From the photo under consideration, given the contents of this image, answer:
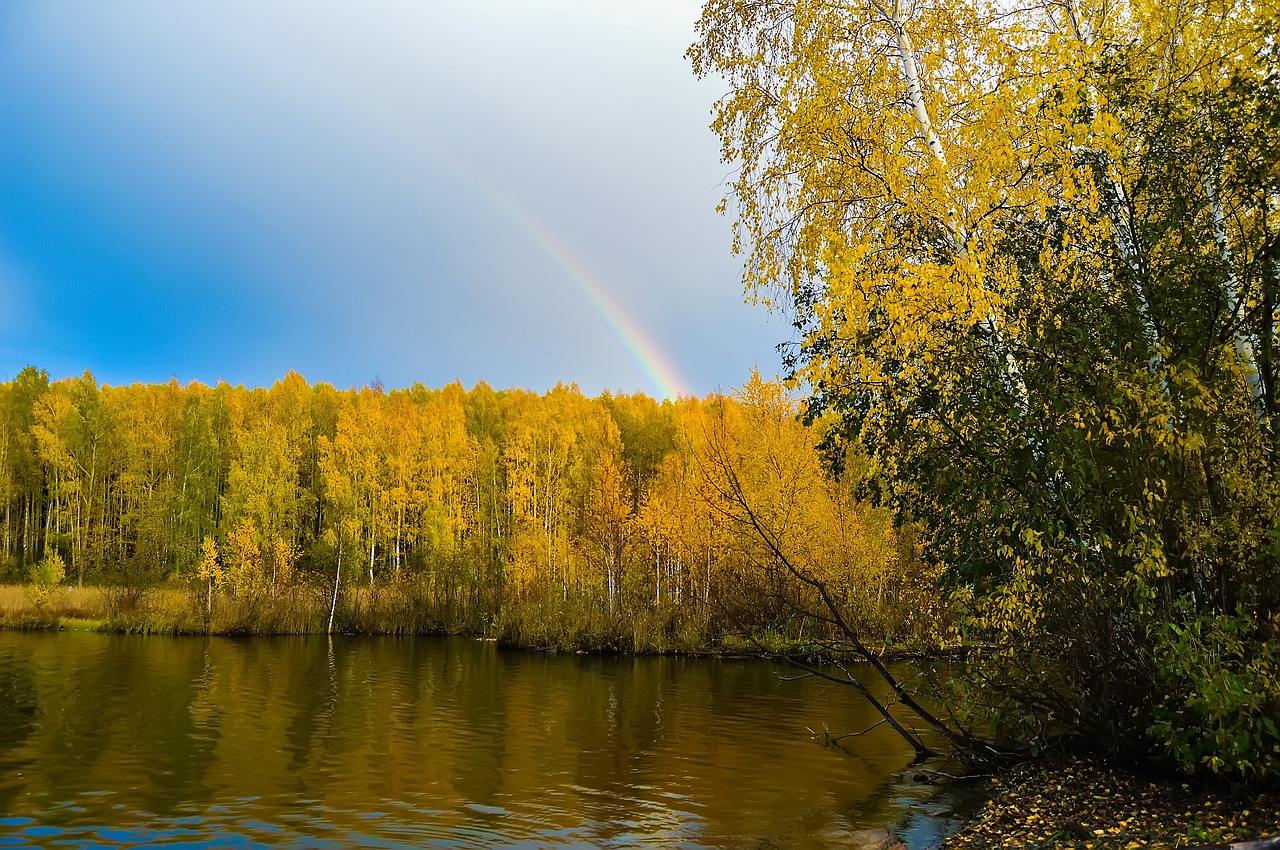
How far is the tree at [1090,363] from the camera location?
25.9ft

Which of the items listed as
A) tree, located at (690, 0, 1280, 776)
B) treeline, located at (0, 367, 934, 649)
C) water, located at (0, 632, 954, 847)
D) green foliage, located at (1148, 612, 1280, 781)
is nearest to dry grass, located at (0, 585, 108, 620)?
treeline, located at (0, 367, 934, 649)

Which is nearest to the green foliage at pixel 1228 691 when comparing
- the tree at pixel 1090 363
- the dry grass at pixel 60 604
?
the tree at pixel 1090 363

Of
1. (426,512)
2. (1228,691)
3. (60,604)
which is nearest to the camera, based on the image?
(1228,691)

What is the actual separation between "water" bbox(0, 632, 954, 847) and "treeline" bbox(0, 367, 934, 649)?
3877 mm

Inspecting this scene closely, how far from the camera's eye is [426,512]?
53406mm

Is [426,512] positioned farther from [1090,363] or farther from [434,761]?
[1090,363]

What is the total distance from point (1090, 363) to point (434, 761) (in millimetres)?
11623

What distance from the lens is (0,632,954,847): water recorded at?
10.9 metres

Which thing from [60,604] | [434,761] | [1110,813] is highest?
[60,604]

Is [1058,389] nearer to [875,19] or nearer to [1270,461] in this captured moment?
[1270,461]

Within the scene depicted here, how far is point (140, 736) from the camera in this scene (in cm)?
1656

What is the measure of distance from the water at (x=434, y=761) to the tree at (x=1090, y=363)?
302 centimetres

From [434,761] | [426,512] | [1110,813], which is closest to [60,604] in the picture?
[426,512]

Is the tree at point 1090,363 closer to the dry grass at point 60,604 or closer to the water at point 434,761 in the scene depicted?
the water at point 434,761
